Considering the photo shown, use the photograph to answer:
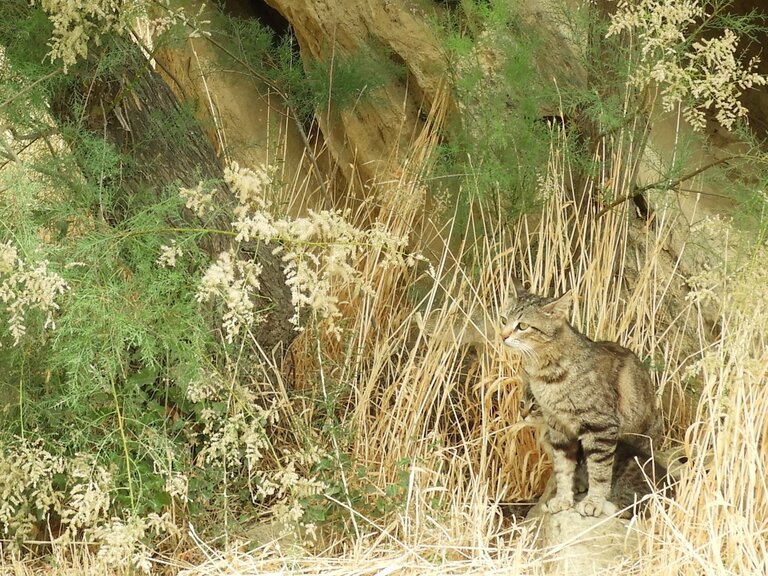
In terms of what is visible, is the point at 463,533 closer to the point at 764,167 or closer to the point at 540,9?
the point at 764,167

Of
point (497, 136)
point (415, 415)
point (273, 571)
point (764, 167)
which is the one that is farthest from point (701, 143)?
point (273, 571)

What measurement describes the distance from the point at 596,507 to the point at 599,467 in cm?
11

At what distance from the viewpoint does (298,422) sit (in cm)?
332

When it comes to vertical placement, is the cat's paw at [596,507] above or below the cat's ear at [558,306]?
below

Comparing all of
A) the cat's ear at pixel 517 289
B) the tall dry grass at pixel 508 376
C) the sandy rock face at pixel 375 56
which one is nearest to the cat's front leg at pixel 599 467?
the tall dry grass at pixel 508 376

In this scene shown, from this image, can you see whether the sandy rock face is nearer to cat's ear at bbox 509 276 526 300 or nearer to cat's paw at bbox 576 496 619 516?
cat's ear at bbox 509 276 526 300

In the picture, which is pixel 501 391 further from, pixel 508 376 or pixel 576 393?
pixel 576 393

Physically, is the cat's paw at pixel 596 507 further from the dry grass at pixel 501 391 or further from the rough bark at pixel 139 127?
the rough bark at pixel 139 127

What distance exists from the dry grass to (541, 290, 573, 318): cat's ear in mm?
354

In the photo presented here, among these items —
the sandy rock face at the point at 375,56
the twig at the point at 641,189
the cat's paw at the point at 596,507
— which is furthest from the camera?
the sandy rock face at the point at 375,56

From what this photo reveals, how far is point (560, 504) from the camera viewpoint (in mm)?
3197

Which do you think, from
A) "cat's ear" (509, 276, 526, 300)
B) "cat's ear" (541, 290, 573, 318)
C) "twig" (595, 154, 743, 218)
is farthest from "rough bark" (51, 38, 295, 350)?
"twig" (595, 154, 743, 218)

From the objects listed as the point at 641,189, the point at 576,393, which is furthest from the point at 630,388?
the point at 641,189

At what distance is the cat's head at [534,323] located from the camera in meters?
3.19
